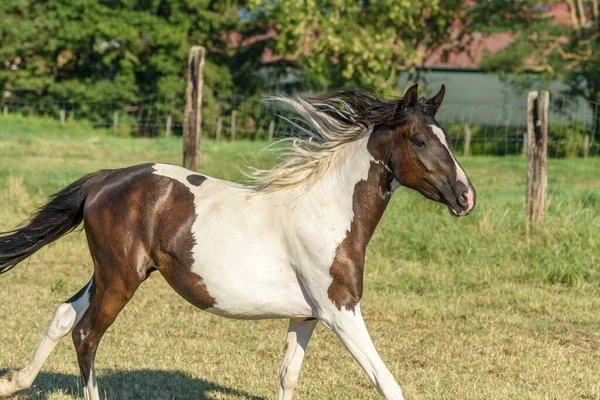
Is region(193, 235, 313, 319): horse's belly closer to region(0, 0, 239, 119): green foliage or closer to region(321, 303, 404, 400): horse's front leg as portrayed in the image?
region(321, 303, 404, 400): horse's front leg

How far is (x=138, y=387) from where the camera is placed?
567 cm

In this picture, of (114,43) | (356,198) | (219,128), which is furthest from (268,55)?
(356,198)

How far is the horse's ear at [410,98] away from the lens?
4.39m

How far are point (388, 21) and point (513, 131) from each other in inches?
297

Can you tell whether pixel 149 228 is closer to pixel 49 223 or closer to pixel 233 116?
pixel 49 223

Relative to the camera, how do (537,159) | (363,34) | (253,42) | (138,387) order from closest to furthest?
(138,387) → (537,159) → (363,34) → (253,42)

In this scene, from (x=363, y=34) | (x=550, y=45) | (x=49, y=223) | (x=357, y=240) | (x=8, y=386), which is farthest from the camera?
(x=363, y=34)

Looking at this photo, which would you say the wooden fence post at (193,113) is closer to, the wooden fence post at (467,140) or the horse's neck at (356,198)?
the horse's neck at (356,198)

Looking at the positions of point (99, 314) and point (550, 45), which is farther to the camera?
point (550, 45)

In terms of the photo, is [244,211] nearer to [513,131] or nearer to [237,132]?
[513,131]

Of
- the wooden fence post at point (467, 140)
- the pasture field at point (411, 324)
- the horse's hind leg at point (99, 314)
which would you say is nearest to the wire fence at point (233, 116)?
the wooden fence post at point (467, 140)

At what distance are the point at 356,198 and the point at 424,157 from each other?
453mm

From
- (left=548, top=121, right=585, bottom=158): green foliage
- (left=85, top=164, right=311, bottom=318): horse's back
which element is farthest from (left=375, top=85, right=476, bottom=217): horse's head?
(left=548, top=121, right=585, bottom=158): green foliage

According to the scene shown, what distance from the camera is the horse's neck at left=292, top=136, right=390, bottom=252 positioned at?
4.59 m
